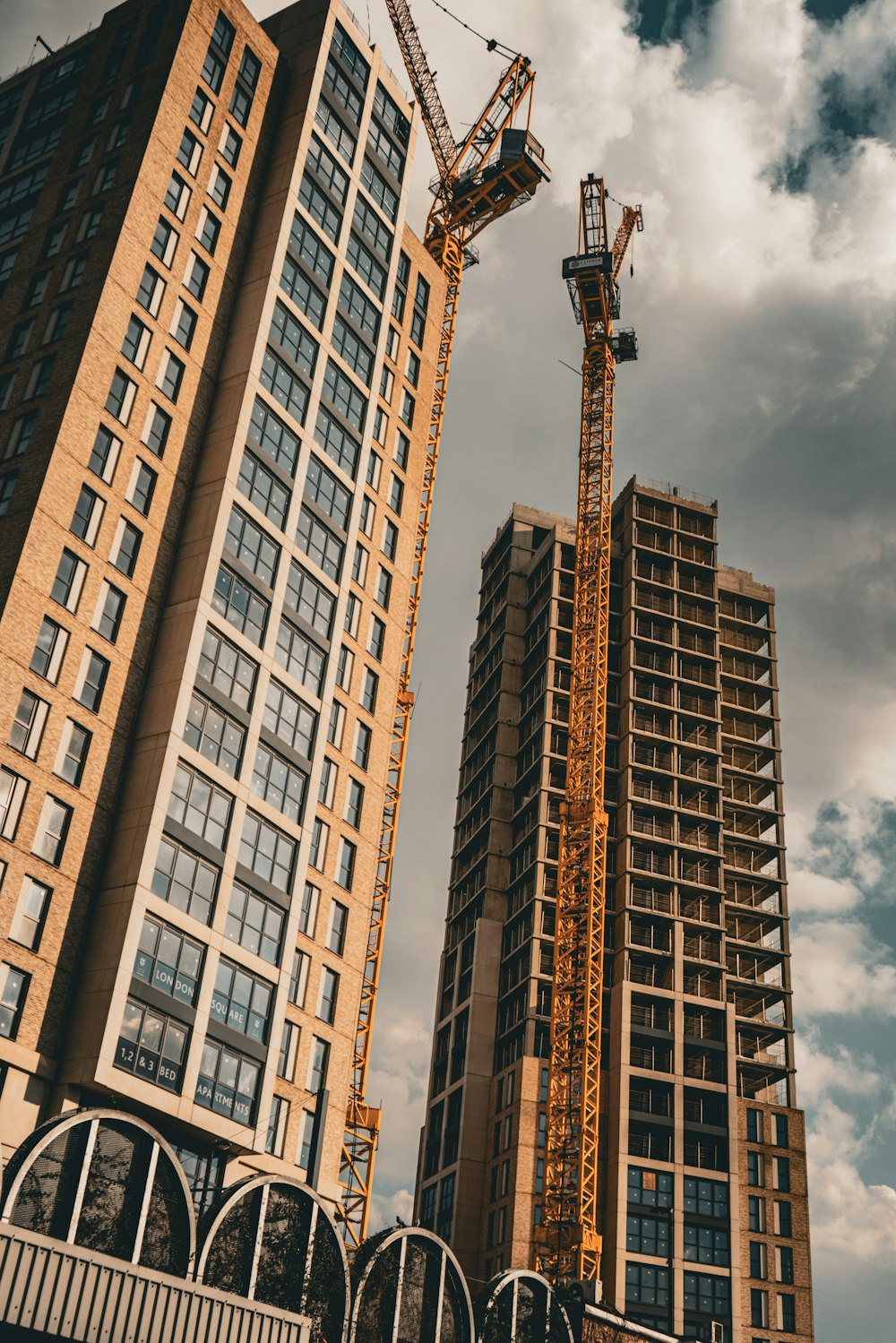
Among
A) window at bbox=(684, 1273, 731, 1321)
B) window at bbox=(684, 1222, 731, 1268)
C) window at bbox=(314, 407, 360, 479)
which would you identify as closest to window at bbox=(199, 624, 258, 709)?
window at bbox=(314, 407, 360, 479)

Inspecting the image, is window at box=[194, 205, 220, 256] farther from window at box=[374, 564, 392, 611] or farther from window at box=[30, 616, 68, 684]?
window at box=[30, 616, 68, 684]

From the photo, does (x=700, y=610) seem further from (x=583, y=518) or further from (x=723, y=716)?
(x=583, y=518)

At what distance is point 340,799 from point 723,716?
72.8 m

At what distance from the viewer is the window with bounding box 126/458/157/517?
208 feet

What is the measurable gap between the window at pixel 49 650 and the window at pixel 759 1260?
75.9m

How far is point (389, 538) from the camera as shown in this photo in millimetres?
79938

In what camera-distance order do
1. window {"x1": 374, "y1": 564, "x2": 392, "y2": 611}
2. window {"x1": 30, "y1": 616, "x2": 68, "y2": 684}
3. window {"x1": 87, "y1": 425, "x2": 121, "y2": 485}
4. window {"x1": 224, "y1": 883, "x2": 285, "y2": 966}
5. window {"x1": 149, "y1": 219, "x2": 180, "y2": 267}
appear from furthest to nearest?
1. window {"x1": 374, "y1": 564, "x2": 392, "y2": 611}
2. window {"x1": 149, "y1": 219, "x2": 180, "y2": 267}
3. window {"x1": 87, "y1": 425, "x2": 121, "y2": 485}
4. window {"x1": 224, "y1": 883, "x2": 285, "y2": 966}
5. window {"x1": 30, "y1": 616, "x2": 68, "y2": 684}

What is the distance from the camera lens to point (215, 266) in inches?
2815

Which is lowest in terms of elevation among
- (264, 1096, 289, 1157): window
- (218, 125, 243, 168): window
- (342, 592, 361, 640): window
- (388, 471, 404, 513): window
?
(264, 1096, 289, 1157): window

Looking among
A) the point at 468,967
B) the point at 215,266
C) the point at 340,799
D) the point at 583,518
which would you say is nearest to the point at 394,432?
the point at 215,266

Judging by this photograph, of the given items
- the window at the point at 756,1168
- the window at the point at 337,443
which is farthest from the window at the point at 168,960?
the window at the point at 756,1168

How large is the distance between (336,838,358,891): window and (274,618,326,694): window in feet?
25.4

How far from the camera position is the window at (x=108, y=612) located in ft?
197

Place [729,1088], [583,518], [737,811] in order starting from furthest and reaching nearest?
[737,811] < [583,518] < [729,1088]
